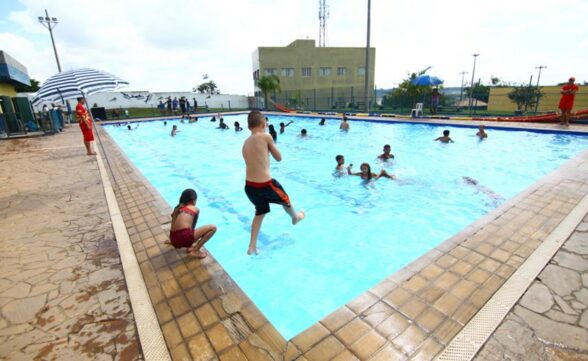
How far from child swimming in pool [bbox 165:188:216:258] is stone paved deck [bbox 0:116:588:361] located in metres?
0.16

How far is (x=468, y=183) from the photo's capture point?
7512 millimetres

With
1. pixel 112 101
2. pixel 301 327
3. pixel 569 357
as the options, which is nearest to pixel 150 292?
pixel 301 327

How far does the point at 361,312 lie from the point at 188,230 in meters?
2.04

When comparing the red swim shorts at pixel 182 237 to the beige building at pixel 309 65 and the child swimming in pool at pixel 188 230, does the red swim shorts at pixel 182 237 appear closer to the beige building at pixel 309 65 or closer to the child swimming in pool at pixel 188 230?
the child swimming in pool at pixel 188 230

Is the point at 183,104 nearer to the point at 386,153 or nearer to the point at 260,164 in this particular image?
the point at 386,153

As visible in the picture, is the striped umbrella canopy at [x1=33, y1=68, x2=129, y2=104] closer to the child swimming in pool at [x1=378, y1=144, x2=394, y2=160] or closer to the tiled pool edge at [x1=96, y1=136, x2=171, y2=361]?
the tiled pool edge at [x1=96, y1=136, x2=171, y2=361]

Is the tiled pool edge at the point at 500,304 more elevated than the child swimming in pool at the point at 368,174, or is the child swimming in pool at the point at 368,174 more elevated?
the tiled pool edge at the point at 500,304

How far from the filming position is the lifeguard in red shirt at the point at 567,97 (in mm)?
11414

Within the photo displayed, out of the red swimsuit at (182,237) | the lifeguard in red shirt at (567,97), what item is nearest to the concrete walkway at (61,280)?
the red swimsuit at (182,237)

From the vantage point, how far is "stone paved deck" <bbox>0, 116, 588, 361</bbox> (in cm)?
208

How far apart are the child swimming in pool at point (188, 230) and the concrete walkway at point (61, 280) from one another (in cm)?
66

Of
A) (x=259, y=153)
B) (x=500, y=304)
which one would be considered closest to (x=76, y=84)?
(x=259, y=153)

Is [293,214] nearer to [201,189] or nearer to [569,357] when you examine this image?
[569,357]

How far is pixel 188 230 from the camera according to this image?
3.27m
